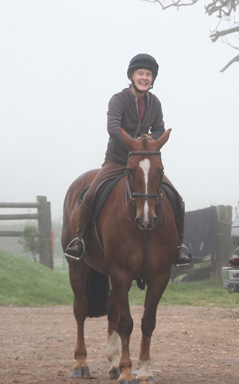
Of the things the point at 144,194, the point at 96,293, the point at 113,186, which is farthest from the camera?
the point at 96,293

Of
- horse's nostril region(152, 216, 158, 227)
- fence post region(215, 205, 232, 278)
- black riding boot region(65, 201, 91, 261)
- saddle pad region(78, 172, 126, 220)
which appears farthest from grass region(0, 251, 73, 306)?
horse's nostril region(152, 216, 158, 227)

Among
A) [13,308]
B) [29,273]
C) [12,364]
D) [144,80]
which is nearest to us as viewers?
[144,80]

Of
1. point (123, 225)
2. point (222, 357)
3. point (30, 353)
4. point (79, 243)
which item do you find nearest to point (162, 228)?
point (123, 225)

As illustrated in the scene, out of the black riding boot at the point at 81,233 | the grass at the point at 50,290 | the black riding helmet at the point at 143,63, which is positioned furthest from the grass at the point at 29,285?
the black riding helmet at the point at 143,63

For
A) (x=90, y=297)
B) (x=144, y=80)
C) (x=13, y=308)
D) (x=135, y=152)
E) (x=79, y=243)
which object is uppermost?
(x=144, y=80)

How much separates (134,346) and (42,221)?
9118 mm

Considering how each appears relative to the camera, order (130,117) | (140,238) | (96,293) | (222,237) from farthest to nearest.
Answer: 1. (222,237)
2. (96,293)
3. (130,117)
4. (140,238)

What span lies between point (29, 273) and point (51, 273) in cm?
78

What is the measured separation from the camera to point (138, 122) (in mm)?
5539

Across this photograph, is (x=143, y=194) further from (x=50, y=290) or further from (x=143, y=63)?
(x=50, y=290)

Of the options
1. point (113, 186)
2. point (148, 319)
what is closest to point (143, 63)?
point (113, 186)

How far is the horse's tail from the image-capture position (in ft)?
20.9

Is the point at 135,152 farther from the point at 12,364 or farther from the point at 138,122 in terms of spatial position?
the point at 12,364

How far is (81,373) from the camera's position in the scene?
18.2ft
